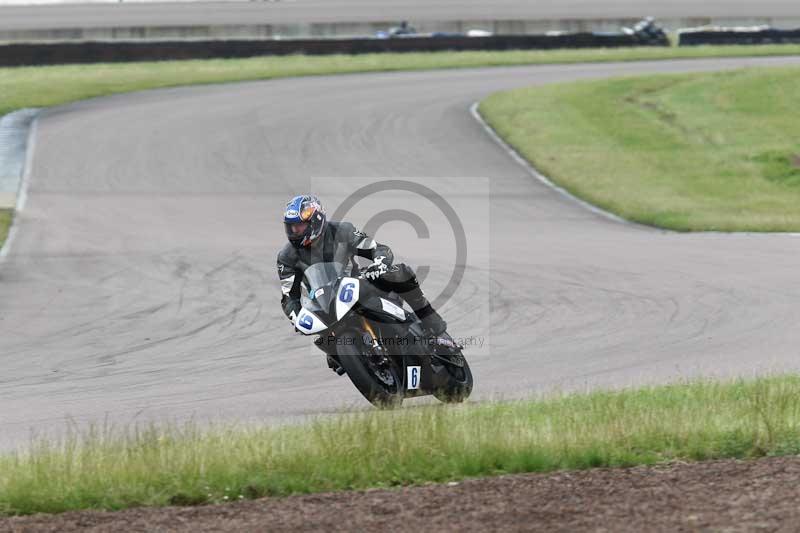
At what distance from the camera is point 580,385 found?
34.0 feet

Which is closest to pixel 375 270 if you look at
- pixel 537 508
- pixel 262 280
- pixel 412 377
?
pixel 412 377

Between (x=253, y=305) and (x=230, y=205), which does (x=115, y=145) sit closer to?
(x=230, y=205)

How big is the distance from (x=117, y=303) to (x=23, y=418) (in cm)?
543

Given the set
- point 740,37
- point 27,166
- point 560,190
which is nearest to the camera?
point 560,190

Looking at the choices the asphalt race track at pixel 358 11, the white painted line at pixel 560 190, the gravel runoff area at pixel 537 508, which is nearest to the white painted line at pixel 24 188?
the white painted line at pixel 560 190

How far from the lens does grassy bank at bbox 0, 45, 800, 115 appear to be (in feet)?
118

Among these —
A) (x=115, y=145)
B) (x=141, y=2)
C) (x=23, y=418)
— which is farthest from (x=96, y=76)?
(x=23, y=418)

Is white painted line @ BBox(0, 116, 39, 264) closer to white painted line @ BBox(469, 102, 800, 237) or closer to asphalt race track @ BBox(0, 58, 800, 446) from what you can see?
asphalt race track @ BBox(0, 58, 800, 446)

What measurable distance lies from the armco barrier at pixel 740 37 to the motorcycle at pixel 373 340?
40.1m

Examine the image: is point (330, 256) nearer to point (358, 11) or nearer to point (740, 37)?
point (740, 37)

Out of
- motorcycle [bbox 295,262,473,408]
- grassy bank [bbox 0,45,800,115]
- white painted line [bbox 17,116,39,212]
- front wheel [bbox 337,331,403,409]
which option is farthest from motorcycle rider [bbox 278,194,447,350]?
grassy bank [bbox 0,45,800,115]

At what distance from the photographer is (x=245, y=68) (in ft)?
136

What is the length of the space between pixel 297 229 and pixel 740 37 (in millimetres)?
40942

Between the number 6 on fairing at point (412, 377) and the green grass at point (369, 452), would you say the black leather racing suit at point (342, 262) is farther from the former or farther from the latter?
the green grass at point (369, 452)
